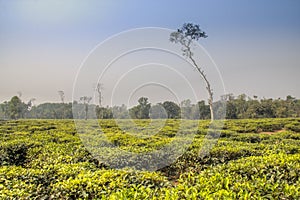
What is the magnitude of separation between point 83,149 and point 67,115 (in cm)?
4440

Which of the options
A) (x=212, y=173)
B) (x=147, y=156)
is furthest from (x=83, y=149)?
(x=212, y=173)

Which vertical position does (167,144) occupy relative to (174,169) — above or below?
above

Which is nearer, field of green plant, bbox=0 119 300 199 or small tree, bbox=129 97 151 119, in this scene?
field of green plant, bbox=0 119 300 199

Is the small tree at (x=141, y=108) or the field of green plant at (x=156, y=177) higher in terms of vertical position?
the small tree at (x=141, y=108)

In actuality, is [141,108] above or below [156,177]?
above

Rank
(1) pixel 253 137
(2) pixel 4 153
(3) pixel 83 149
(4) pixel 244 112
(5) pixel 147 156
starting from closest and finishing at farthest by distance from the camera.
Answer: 1. (5) pixel 147 156
2. (3) pixel 83 149
3. (2) pixel 4 153
4. (1) pixel 253 137
5. (4) pixel 244 112

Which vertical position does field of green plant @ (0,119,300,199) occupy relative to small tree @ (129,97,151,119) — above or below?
below

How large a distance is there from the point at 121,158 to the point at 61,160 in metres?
1.30

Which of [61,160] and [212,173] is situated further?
[61,160]

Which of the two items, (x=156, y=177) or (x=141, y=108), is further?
(x=141, y=108)

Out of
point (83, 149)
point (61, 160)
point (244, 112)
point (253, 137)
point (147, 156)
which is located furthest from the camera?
point (244, 112)

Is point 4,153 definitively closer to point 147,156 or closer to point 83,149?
point 83,149

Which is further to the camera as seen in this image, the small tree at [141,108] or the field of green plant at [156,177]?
the small tree at [141,108]

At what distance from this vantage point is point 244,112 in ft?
130
